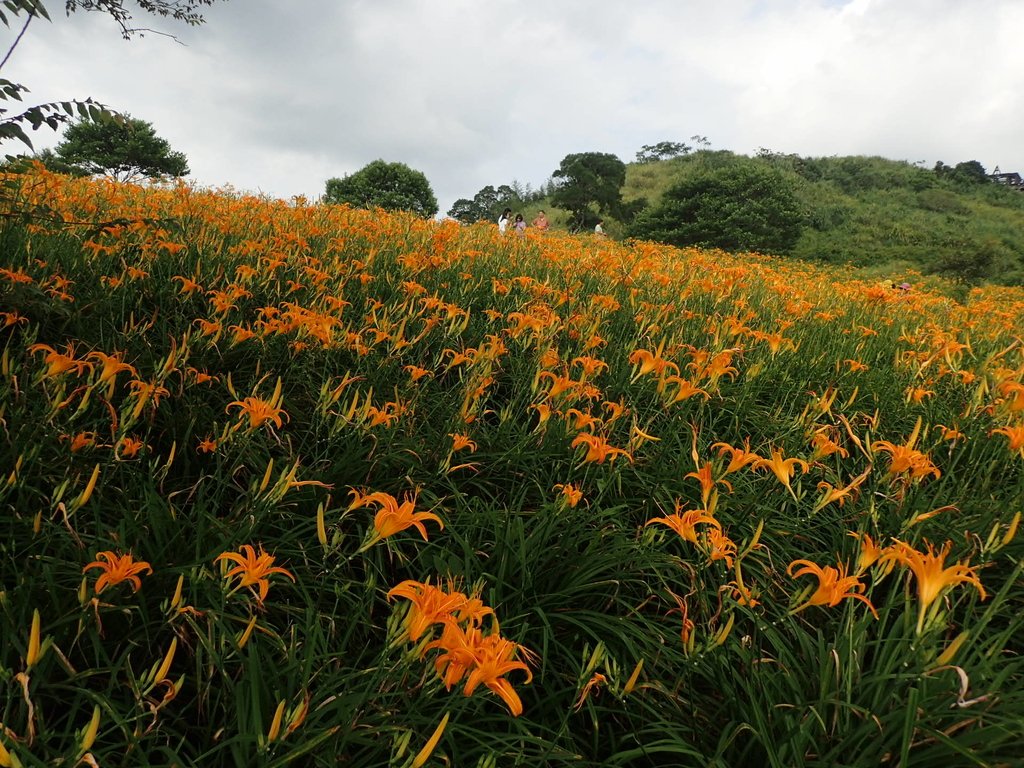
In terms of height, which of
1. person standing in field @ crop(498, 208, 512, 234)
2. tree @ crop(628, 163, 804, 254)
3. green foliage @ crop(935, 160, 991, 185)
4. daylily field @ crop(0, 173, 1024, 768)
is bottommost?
daylily field @ crop(0, 173, 1024, 768)

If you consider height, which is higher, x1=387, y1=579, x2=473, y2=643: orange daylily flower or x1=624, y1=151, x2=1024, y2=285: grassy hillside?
x1=624, y1=151, x2=1024, y2=285: grassy hillside

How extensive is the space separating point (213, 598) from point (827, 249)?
74.9ft

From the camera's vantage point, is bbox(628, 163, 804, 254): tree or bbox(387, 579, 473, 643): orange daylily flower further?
bbox(628, 163, 804, 254): tree

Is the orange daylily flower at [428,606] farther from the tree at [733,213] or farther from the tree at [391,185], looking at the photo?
the tree at [391,185]

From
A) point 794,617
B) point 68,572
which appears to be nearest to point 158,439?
point 68,572

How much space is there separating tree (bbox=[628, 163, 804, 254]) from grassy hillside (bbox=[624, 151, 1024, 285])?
1.31 m

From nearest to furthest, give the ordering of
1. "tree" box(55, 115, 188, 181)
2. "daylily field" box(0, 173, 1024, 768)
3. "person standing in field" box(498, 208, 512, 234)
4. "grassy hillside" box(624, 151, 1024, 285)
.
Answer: "daylily field" box(0, 173, 1024, 768)
"person standing in field" box(498, 208, 512, 234)
"grassy hillside" box(624, 151, 1024, 285)
"tree" box(55, 115, 188, 181)

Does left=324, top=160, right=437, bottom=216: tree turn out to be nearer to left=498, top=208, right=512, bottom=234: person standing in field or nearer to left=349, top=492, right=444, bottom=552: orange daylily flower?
left=498, top=208, right=512, bottom=234: person standing in field

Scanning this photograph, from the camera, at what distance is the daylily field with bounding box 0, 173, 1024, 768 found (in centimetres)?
91

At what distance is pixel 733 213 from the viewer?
1838 cm

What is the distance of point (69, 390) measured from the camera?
5.11 ft

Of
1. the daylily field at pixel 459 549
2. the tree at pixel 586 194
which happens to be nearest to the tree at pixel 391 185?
the tree at pixel 586 194

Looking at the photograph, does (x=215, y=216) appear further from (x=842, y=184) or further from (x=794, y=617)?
(x=842, y=184)

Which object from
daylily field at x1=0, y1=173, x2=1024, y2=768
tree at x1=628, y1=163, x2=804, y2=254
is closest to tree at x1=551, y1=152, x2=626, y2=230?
tree at x1=628, y1=163, x2=804, y2=254
